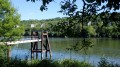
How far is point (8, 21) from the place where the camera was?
92.0 ft

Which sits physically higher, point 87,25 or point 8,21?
point 8,21

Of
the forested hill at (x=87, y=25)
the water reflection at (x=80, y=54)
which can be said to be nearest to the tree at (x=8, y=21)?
the water reflection at (x=80, y=54)

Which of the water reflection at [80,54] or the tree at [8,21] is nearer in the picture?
the water reflection at [80,54]

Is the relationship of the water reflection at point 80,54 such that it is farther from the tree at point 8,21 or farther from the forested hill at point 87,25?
the tree at point 8,21

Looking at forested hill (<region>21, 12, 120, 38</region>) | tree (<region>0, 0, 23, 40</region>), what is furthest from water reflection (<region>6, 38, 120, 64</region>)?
tree (<region>0, 0, 23, 40</region>)

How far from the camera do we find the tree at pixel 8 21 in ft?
88.2

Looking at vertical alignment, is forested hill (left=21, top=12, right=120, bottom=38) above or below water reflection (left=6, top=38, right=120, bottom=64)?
above

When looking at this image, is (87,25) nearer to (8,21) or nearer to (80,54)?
(8,21)

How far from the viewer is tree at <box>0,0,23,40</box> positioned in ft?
88.2

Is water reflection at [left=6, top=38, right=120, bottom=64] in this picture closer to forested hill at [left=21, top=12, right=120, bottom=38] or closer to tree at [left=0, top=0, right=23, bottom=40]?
forested hill at [left=21, top=12, right=120, bottom=38]

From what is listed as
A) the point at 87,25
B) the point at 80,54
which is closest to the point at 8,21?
the point at 80,54

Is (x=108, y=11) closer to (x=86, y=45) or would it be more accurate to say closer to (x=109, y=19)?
(x=109, y=19)

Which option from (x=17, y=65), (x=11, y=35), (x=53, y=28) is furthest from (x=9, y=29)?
(x=53, y=28)

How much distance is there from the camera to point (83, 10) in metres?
6.34
